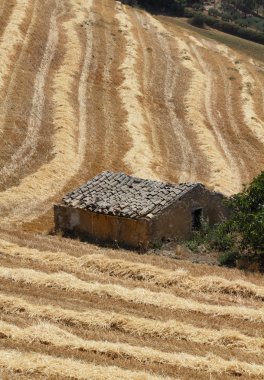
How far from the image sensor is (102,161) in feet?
135

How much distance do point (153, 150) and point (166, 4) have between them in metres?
58.0

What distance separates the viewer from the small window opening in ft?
97.8

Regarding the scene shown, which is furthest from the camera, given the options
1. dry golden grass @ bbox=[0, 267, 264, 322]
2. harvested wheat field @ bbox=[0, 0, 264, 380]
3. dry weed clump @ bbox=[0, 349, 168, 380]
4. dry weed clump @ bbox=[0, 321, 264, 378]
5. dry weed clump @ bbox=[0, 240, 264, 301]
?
dry weed clump @ bbox=[0, 240, 264, 301]

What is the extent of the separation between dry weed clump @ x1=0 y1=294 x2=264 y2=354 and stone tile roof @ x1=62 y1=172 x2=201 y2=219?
978 cm

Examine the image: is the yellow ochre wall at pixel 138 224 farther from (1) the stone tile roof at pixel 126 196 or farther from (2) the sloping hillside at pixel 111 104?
(2) the sloping hillside at pixel 111 104

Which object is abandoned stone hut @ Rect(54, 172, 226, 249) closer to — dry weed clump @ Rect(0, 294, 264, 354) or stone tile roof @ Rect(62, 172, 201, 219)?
stone tile roof @ Rect(62, 172, 201, 219)

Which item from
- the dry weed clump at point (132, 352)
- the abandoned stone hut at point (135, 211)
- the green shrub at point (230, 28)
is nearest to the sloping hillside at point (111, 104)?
the abandoned stone hut at point (135, 211)

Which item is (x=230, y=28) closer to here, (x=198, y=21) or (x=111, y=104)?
(x=198, y=21)

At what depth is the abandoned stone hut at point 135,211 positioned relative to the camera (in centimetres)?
2733

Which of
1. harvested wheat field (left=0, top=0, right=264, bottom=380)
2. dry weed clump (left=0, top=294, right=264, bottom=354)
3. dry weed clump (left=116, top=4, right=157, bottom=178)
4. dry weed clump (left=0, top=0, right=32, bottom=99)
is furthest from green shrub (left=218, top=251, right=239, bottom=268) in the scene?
dry weed clump (left=0, top=0, right=32, bottom=99)

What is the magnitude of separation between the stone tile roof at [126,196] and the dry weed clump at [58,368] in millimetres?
13126

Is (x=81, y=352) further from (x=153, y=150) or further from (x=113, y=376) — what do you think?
(x=153, y=150)

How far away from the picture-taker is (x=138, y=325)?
17.2 m

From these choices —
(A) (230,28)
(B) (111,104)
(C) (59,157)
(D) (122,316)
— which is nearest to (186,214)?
(D) (122,316)
